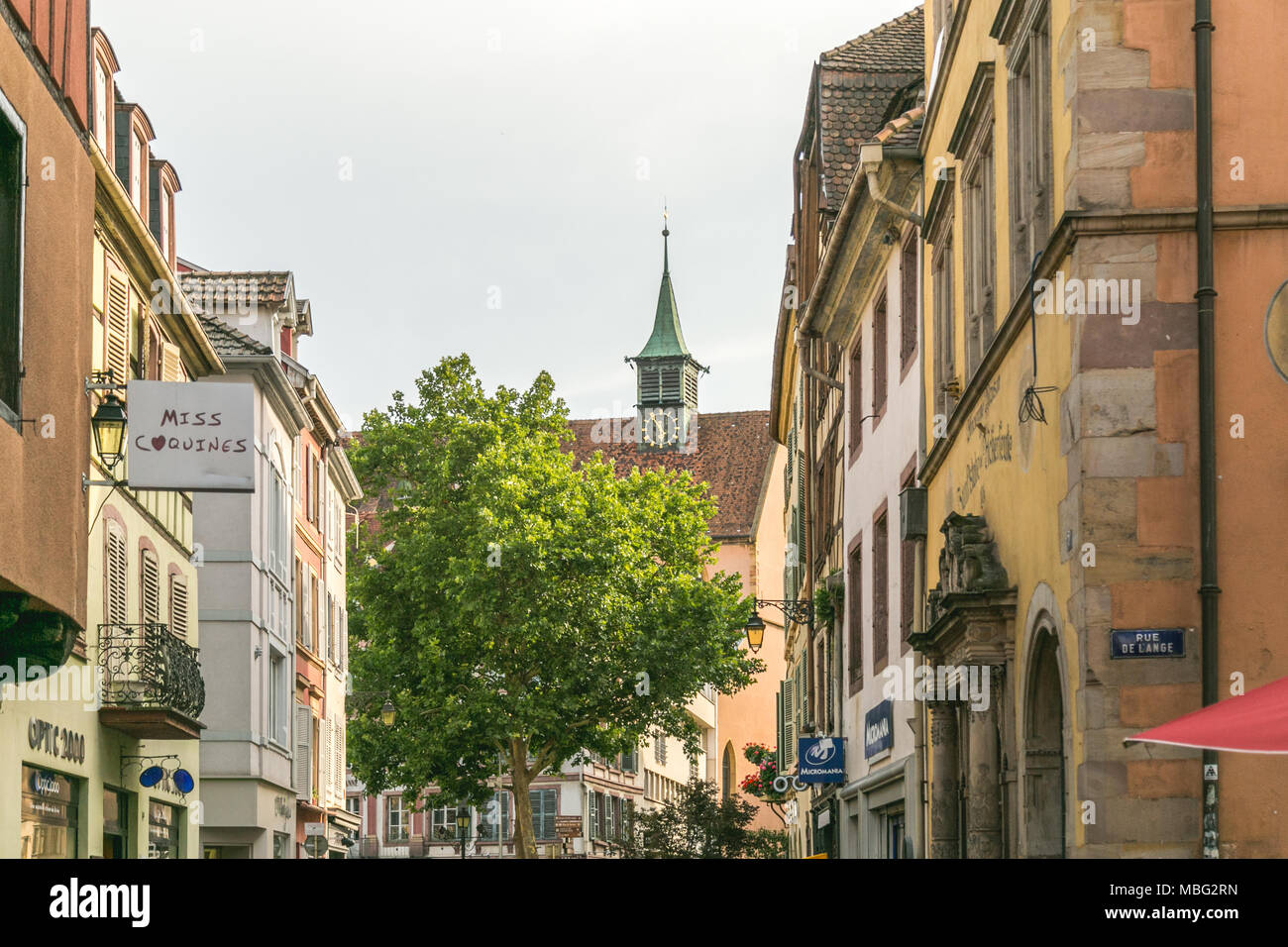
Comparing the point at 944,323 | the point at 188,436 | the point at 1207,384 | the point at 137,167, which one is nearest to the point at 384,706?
the point at 137,167

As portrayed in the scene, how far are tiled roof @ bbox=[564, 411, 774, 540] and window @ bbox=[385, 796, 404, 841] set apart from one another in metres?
30.1

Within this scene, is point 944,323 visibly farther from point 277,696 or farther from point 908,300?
point 277,696

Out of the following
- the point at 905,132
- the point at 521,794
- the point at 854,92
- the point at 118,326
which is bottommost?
the point at 521,794

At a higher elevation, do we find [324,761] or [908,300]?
[908,300]

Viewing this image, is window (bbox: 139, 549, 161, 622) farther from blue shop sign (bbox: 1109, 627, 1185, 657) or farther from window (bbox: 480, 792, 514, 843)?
window (bbox: 480, 792, 514, 843)

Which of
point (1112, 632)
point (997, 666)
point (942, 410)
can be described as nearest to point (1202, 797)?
point (1112, 632)

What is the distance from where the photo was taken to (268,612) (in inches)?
1409

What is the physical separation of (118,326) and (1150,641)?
636 inches

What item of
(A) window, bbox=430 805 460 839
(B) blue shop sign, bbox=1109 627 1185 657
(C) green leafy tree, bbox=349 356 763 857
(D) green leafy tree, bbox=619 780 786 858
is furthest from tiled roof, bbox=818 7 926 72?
(A) window, bbox=430 805 460 839

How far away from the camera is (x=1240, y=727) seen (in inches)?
261

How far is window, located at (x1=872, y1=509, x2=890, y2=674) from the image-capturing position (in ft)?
68.2

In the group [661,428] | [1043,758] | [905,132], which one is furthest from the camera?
[661,428]

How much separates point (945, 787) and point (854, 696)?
852 centimetres

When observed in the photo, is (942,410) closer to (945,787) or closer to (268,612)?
(945,787)
